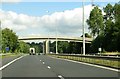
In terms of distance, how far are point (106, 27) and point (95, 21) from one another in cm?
1378

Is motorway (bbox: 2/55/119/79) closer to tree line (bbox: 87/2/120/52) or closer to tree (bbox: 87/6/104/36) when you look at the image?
tree line (bbox: 87/2/120/52)

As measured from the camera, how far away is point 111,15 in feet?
476

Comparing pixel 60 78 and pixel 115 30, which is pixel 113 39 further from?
pixel 60 78

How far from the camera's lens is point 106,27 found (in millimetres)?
130500

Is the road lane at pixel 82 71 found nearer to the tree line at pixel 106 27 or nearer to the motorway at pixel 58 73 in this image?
the motorway at pixel 58 73

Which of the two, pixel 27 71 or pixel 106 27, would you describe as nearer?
pixel 27 71

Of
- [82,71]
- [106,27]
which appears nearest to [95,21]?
[106,27]

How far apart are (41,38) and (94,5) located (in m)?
31.1

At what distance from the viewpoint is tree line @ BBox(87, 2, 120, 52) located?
119m

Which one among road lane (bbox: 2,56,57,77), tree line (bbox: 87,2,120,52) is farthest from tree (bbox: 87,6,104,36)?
road lane (bbox: 2,56,57,77)

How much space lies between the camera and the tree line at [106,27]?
390 ft

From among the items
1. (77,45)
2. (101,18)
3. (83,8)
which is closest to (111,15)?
(101,18)

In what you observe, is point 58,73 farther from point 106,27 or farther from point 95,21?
point 95,21

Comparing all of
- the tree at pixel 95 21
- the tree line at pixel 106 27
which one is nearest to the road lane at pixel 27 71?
the tree line at pixel 106 27
